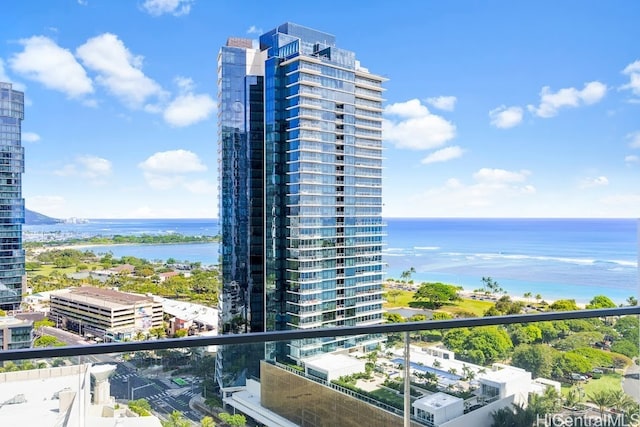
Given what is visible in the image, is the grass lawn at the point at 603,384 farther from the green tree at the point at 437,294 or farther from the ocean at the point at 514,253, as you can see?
the ocean at the point at 514,253

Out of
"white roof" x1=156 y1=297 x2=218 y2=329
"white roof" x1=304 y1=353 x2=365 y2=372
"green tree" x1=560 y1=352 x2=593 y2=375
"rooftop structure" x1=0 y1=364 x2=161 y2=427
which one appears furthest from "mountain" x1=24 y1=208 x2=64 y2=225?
"green tree" x1=560 y1=352 x2=593 y2=375

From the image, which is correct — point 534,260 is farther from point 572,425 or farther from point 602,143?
point 572,425

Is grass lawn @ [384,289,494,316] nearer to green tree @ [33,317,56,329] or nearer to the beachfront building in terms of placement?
the beachfront building

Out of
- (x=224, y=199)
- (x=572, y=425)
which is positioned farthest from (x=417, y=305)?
(x=572, y=425)

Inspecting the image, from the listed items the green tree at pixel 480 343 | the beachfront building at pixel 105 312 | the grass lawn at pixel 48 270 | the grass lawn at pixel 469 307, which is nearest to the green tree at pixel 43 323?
the beachfront building at pixel 105 312

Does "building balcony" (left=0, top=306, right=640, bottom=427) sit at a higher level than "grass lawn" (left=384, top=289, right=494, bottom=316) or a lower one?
higher

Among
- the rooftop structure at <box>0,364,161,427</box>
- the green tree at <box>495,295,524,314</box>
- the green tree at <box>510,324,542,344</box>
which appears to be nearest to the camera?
the rooftop structure at <box>0,364,161,427</box>
